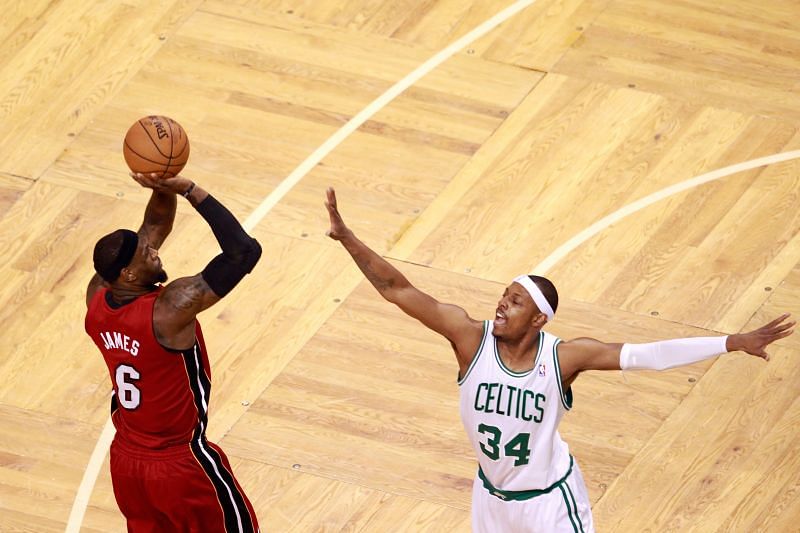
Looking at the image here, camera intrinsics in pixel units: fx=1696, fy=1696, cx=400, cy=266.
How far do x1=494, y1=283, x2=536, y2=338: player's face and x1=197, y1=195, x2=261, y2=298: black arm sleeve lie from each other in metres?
1.23

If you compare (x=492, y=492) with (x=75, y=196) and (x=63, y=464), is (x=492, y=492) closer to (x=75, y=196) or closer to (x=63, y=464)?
(x=63, y=464)

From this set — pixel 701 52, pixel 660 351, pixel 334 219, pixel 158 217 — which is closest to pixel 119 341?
pixel 158 217

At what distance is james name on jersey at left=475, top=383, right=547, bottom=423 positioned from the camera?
8109 mm

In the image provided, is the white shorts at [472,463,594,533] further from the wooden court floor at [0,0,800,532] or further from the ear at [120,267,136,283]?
the ear at [120,267,136,283]

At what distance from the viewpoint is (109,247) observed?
7914mm

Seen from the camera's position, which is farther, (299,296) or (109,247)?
(299,296)

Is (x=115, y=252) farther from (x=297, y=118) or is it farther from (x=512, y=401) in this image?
(x=297, y=118)

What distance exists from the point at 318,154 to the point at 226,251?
4.82 m

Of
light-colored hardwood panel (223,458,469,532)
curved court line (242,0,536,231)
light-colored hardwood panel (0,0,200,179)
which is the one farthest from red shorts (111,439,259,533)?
light-colored hardwood panel (0,0,200,179)

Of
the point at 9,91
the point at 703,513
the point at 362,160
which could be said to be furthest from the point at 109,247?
the point at 9,91

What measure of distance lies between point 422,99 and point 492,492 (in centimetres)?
535

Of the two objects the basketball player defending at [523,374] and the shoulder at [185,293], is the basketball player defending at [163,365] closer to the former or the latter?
the shoulder at [185,293]

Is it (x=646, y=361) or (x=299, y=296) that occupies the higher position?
(x=646, y=361)

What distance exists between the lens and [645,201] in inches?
481
